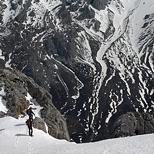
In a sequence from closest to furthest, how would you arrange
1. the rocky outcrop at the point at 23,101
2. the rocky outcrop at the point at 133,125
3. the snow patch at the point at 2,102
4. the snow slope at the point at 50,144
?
the snow slope at the point at 50,144, the snow patch at the point at 2,102, the rocky outcrop at the point at 23,101, the rocky outcrop at the point at 133,125

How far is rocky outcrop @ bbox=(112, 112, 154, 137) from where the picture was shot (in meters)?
46.0

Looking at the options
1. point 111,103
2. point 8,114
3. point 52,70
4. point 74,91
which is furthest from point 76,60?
point 8,114

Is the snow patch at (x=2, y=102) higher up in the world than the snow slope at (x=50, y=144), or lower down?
higher up

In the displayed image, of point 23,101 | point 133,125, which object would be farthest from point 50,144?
point 133,125

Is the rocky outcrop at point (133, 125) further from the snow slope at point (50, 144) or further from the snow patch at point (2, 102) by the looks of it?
the snow slope at point (50, 144)

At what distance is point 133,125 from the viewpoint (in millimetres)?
49906

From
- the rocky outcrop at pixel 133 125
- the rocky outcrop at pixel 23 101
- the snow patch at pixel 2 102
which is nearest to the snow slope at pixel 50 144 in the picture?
the snow patch at pixel 2 102

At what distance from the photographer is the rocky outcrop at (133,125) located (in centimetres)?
4597

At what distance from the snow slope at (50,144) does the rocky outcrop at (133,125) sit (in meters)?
24.9

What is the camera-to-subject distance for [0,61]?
18325cm

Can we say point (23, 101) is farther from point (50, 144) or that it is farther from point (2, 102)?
point (50, 144)

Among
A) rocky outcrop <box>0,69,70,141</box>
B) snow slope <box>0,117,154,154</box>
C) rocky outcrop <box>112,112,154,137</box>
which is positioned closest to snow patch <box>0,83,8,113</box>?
rocky outcrop <box>0,69,70,141</box>

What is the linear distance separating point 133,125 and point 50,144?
104 ft

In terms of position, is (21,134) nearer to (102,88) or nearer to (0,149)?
(0,149)
